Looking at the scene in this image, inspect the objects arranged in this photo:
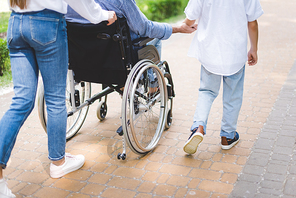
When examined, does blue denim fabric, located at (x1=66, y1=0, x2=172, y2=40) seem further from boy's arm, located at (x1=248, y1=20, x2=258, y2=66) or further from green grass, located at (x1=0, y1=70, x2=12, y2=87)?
green grass, located at (x1=0, y1=70, x2=12, y2=87)

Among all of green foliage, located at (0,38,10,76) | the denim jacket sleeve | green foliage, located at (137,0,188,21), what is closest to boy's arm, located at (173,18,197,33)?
the denim jacket sleeve

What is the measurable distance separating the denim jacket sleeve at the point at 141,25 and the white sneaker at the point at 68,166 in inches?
50.1

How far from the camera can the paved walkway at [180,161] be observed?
2.80 m

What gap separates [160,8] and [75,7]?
9.58m

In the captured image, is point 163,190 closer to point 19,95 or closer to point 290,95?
point 19,95

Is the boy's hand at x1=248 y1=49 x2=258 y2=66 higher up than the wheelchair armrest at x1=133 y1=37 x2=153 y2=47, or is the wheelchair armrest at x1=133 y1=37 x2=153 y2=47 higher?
the wheelchair armrest at x1=133 y1=37 x2=153 y2=47

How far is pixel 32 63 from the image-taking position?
2.61 metres

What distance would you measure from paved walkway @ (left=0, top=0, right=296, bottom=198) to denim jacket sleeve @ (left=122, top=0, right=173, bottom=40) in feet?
3.63

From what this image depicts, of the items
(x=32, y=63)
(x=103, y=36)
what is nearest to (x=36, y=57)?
(x=32, y=63)

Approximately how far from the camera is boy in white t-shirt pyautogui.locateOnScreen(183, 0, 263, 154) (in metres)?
2.91

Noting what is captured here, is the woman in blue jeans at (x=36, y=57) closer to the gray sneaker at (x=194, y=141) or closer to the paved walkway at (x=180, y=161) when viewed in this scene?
the paved walkway at (x=180, y=161)

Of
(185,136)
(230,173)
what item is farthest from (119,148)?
(230,173)

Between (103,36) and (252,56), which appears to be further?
(252,56)

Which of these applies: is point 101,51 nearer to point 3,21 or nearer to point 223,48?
point 223,48
